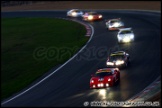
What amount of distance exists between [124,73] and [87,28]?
96.8ft

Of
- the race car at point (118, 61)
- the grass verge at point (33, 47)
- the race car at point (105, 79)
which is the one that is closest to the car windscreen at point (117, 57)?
the race car at point (118, 61)

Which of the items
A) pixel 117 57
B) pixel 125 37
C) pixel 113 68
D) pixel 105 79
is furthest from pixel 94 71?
pixel 125 37

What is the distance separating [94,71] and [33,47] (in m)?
18.3

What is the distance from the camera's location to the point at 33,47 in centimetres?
5466

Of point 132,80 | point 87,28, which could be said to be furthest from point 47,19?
point 132,80

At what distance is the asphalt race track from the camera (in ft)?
97.3

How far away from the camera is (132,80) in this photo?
3281cm

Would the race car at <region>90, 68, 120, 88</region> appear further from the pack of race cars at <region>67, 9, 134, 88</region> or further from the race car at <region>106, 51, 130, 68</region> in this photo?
the race car at <region>106, 51, 130, 68</region>

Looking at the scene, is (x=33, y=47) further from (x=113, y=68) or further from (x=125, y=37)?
(x=113, y=68)

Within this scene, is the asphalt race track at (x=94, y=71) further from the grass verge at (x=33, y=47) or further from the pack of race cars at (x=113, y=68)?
the grass verge at (x=33, y=47)

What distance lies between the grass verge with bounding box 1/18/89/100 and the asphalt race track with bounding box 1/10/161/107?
2063 mm

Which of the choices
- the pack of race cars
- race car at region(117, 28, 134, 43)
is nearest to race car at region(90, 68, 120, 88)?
the pack of race cars

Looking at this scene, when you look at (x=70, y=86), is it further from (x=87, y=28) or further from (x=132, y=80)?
(x=87, y=28)

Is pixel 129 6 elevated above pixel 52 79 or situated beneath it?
elevated above
